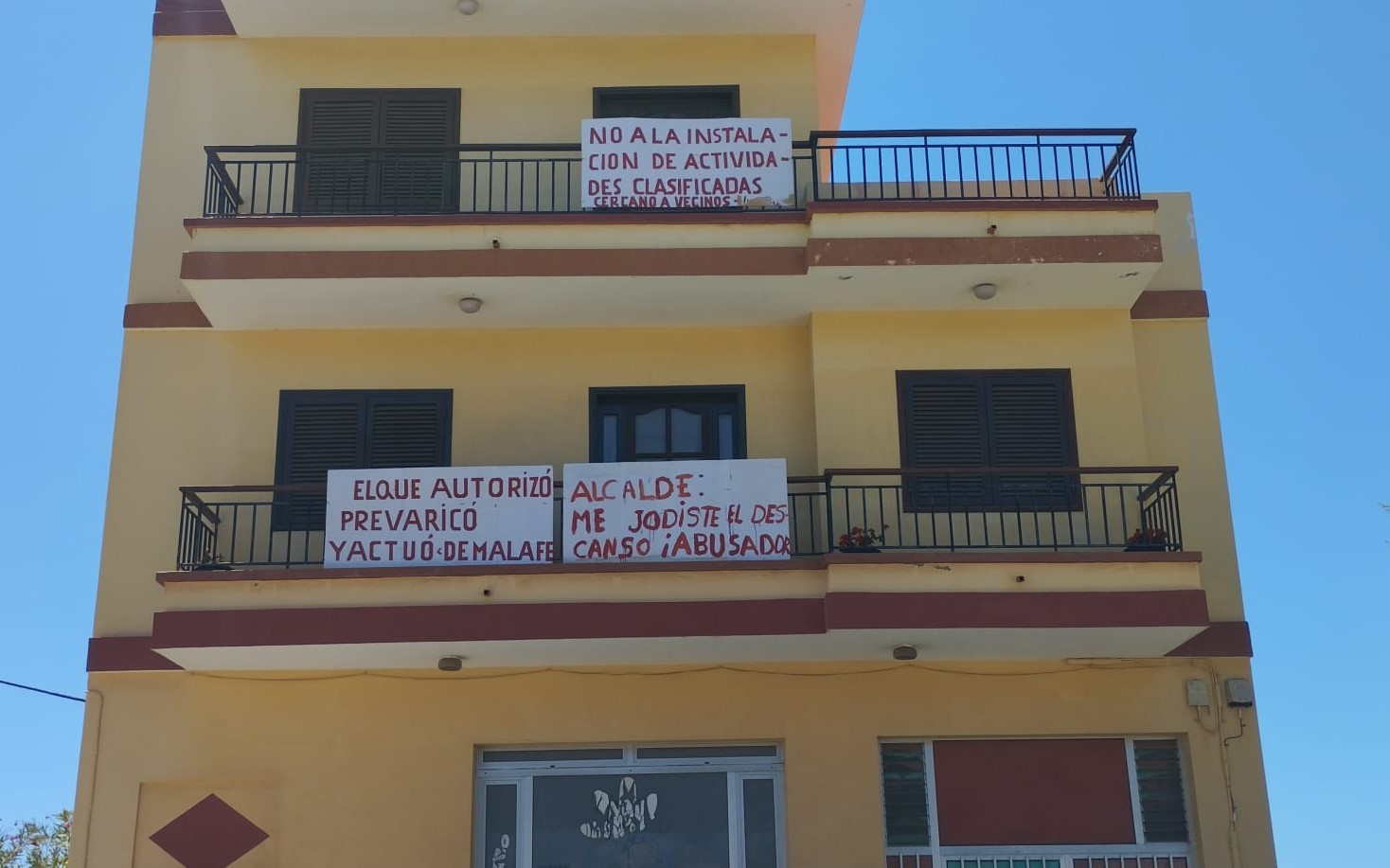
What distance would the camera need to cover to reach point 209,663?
13.5 metres

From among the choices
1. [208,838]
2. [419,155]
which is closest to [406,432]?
[419,155]

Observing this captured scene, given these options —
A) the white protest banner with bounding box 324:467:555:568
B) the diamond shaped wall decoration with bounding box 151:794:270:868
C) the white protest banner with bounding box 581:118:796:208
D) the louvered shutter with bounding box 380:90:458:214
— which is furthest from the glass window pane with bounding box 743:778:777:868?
the louvered shutter with bounding box 380:90:458:214

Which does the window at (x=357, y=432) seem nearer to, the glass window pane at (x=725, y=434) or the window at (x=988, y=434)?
the glass window pane at (x=725, y=434)

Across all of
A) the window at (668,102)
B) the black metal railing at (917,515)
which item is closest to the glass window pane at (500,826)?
the black metal railing at (917,515)

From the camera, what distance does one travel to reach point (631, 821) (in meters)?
13.5

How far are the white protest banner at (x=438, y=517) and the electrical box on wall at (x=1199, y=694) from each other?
5862 mm

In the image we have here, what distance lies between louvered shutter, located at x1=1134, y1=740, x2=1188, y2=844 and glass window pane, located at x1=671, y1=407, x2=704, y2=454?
16.1 feet

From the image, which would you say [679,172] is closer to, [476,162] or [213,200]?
[476,162]

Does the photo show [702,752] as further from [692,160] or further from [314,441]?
[692,160]

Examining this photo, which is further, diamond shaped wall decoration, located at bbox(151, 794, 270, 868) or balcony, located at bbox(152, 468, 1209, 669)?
diamond shaped wall decoration, located at bbox(151, 794, 270, 868)

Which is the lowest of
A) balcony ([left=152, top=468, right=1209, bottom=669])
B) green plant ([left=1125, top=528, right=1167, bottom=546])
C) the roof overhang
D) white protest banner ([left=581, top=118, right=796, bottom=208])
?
balcony ([left=152, top=468, right=1209, bottom=669])

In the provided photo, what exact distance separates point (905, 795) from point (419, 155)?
25.9 feet

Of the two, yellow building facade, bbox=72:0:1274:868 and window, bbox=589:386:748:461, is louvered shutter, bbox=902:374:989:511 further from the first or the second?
window, bbox=589:386:748:461

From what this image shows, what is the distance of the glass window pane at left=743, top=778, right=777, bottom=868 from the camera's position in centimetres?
1343
